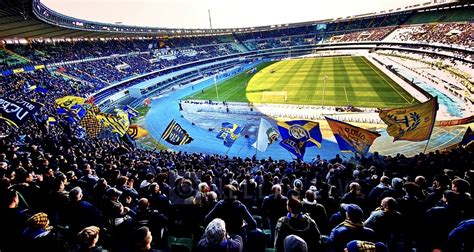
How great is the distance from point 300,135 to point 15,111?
14028mm

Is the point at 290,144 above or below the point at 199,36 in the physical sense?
below

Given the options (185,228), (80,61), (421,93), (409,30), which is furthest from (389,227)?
(409,30)

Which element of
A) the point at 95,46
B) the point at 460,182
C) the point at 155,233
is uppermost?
the point at 95,46

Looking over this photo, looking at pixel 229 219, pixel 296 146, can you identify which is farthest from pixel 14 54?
pixel 229 219

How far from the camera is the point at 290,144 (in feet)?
46.0

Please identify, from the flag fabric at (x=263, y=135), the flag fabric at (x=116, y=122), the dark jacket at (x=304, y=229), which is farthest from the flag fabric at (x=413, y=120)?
the flag fabric at (x=116, y=122)

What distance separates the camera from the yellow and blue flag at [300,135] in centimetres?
1346

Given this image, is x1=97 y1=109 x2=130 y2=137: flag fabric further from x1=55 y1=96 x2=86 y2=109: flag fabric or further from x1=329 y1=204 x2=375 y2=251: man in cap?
x1=329 y1=204 x2=375 y2=251: man in cap

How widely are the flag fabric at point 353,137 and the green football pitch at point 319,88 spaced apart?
67.4 feet

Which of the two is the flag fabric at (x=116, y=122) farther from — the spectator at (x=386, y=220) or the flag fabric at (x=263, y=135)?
the spectator at (x=386, y=220)

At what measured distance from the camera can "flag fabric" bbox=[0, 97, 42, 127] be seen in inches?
479

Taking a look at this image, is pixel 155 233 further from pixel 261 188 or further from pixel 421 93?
pixel 421 93

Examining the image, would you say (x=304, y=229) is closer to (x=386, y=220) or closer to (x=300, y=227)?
(x=300, y=227)

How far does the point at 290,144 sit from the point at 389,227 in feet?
32.6
